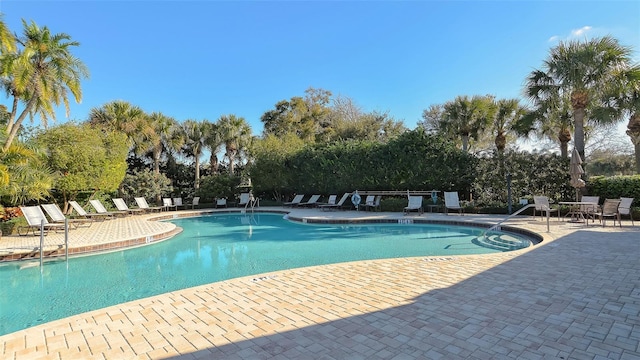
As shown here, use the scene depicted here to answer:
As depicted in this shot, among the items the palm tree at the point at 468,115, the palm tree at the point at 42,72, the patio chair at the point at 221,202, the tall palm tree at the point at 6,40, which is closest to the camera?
the tall palm tree at the point at 6,40

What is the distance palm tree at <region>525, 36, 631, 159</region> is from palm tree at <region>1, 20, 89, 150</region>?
16.8 m

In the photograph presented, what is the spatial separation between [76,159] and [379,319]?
1495 centimetres

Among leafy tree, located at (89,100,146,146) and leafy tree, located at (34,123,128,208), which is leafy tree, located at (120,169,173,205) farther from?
leafy tree, located at (34,123,128,208)

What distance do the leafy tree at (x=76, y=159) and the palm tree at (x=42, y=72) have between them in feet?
6.06

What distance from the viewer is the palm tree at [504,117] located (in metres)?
16.7

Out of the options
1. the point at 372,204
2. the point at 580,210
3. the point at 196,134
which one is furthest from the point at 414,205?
the point at 196,134

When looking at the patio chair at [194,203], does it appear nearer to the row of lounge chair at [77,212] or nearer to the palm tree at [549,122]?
the row of lounge chair at [77,212]

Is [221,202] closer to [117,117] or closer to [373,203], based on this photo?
[117,117]

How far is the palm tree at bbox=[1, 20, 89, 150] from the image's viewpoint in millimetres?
10281

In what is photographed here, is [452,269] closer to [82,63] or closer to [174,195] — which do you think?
[82,63]

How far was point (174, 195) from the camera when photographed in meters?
23.3

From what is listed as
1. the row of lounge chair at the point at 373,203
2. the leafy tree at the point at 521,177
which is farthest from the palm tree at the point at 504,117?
the row of lounge chair at the point at 373,203

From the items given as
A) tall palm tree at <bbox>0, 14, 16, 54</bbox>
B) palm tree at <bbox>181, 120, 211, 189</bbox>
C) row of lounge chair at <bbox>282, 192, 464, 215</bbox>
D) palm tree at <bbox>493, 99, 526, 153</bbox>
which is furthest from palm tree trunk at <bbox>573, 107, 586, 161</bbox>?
palm tree at <bbox>181, 120, 211, 189</bbox>

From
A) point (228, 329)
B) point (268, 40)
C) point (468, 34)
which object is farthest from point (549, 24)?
point (228, 329)
